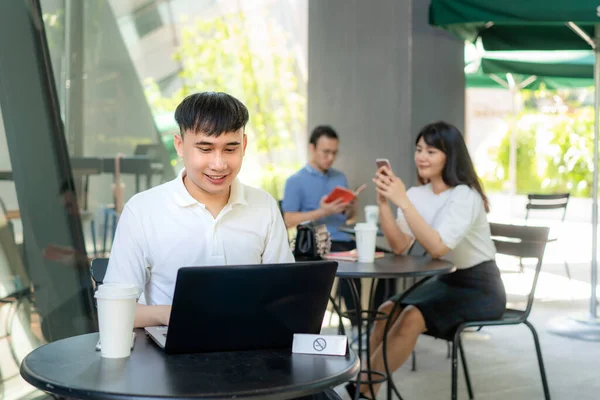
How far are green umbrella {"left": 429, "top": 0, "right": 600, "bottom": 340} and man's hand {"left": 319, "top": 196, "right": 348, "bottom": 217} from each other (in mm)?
1224

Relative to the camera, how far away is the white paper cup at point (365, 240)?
3207mm

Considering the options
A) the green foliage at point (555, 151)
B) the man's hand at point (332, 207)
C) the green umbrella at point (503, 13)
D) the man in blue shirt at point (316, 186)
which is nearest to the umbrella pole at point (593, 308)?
the green umbrella at point (503, 13)

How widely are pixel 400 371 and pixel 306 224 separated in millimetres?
1360

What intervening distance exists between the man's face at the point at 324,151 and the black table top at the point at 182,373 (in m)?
3.59

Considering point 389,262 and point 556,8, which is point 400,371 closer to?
point 389,262

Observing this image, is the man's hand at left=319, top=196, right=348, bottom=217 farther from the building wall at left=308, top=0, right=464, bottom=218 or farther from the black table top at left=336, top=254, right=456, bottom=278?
the black table top at left=336, top=254, right=456, bottom=278

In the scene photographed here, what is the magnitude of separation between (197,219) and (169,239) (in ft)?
0.29

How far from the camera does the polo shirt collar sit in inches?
81.3

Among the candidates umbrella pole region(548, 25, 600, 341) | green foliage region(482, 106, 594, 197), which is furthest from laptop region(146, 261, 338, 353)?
green foliage region(482, 106, 594, 197)

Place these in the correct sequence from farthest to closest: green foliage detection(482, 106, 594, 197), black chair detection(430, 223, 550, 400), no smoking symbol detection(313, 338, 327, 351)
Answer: green foliage detection(482, 106, 594, 197) → black chair detection(430, 223, 550, 400) → no smoking symbol detection(313, 338, 327, 351)

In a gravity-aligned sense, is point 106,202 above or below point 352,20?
below

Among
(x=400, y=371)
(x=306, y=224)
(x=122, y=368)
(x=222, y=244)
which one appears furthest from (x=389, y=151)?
(x=122, y=368)

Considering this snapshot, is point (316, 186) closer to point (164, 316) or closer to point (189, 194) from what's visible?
point (189, 194)

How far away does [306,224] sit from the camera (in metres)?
3.46
